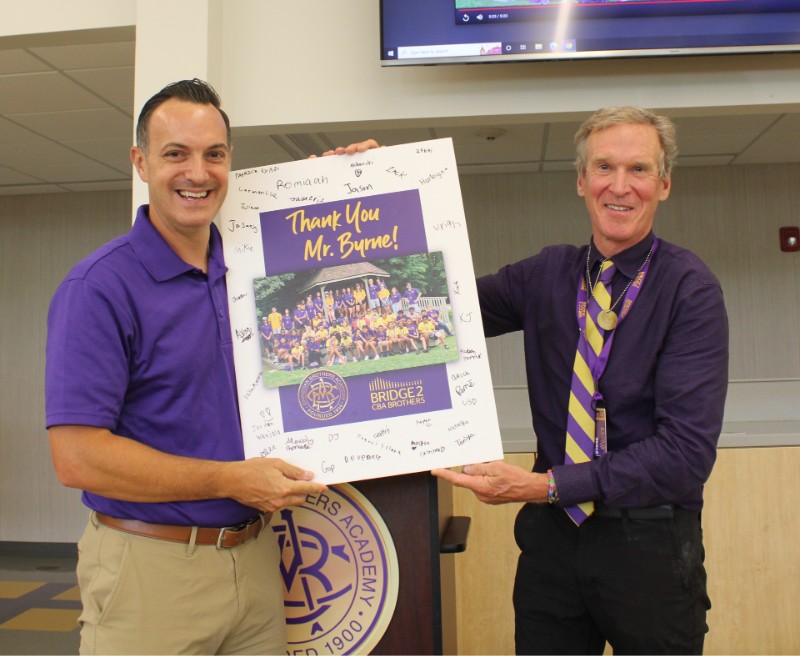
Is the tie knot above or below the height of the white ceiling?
below

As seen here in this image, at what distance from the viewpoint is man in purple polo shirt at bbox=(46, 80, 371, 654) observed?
133 centimetres

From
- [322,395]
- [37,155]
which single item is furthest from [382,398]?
[37,155]

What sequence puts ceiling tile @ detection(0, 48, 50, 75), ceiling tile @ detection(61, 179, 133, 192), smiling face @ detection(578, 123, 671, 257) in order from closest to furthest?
smiling face @ detection(578, 123, 671, 257)
ceiling tile @ detection(0, 48, 50, 75)
ceiling tile @ detection(61, 179, 133, 192)

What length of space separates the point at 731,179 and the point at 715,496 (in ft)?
10.6

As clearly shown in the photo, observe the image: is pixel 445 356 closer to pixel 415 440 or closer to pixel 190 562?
pixel 415 440

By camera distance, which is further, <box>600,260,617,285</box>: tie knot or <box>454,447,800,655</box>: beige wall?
<box>454,447,800,655</box>: beige wall

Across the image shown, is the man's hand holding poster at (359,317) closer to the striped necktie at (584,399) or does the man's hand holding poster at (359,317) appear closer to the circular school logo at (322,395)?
the circular school logo at (322,395)

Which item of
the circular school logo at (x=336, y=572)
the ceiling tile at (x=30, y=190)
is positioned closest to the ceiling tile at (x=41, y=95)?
the ceiling tile at (x=30, y=190)

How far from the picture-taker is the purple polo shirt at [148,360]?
1321 mm

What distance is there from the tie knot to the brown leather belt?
0.94 metres

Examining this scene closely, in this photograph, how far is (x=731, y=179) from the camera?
18.4 feet

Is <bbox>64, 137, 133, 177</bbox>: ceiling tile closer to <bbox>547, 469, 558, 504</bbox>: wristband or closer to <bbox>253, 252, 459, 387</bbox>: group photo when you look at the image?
<bbox>253, 252, 459, 387</bbox>: group photo

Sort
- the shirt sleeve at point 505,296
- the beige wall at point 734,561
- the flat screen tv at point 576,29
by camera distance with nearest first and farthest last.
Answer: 1. the shirt sleeve at point 505,296
2. the flat screen tv at point 576,29
3. the beige wall at point 734,561

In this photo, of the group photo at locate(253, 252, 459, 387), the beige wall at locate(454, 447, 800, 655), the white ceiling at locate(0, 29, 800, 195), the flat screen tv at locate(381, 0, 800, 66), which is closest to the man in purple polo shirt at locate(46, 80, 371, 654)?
the group photo at locate(253, 252, 459, 387)
